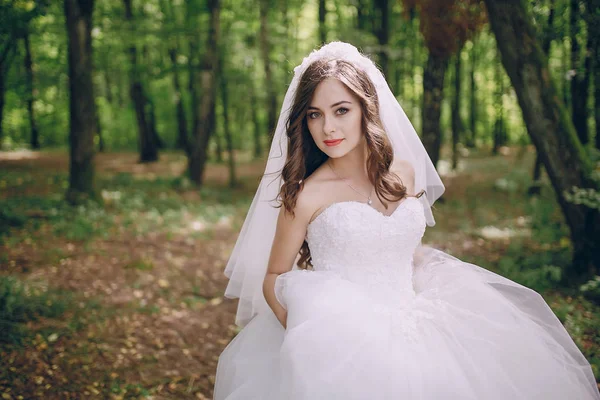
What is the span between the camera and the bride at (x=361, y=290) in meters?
2.03

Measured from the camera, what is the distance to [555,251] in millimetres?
6633

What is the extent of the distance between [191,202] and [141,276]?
213 inches

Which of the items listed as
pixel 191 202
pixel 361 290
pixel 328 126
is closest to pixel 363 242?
pixel 361 290

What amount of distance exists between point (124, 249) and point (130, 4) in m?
11.8

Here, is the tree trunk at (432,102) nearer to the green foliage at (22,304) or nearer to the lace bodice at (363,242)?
the green foliage at (22,304)

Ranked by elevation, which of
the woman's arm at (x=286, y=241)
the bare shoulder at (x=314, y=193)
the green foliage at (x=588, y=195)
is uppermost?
the bare shoulder at (x=314, y=193)

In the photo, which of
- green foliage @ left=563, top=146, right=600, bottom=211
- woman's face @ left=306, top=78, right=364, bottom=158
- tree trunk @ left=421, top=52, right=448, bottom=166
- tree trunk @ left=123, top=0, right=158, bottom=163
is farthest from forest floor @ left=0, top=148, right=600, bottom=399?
tree trunk @ left=123, top=0, right=158, bottom=163

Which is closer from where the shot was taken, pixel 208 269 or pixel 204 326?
pixel 204 326

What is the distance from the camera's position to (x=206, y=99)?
13312 mm

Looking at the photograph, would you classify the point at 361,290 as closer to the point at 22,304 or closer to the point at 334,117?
the point at 334,117

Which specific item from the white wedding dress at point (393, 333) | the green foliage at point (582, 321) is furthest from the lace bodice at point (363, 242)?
the green foliage at point (582, 321)

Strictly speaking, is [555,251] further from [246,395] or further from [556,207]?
[246,395]

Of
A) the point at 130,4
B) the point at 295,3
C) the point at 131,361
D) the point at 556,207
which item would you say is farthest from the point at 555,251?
the point at 130,4

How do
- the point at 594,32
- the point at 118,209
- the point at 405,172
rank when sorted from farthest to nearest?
the point at 118,209 < the point at 594,32 < the point at 405,172
